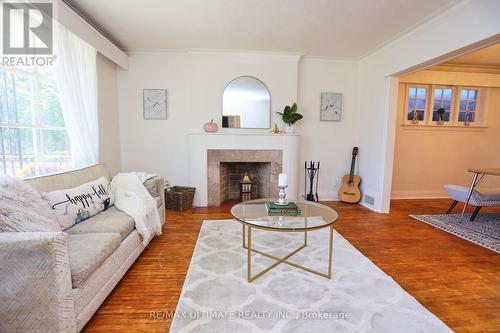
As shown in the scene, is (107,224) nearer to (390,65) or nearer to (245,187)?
(245,187)

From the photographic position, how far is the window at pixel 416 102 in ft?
14.8

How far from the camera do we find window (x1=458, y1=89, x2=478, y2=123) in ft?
15.3

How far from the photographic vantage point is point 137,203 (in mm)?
2352

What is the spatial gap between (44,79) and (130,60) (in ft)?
5.58

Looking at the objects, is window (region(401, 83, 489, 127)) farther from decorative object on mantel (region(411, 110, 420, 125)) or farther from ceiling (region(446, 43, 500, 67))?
ceiling (region(446, 43, 500, 67))

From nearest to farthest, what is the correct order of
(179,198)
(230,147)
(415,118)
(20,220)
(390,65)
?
(20,220) < (390,65) < (179,198) < (230,147) < (415,118)

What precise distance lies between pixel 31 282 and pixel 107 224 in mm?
821

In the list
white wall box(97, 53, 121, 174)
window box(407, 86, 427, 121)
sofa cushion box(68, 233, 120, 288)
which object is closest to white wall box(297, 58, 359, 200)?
window box(407, 86, 427, 121)

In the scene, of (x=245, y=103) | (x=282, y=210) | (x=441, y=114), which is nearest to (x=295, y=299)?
(x=282, y=210)

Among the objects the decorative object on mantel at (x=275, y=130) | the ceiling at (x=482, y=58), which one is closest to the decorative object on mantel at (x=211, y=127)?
the decorative object on mantel at (x=275, y=130)

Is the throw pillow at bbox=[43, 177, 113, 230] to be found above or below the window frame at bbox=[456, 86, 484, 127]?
below

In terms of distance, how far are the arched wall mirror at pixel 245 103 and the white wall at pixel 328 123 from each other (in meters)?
0.72

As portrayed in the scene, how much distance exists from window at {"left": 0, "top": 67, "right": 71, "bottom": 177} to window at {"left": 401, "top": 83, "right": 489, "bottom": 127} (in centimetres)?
547

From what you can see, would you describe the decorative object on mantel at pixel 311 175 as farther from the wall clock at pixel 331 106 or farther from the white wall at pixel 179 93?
the white wall at pixel 179 93
